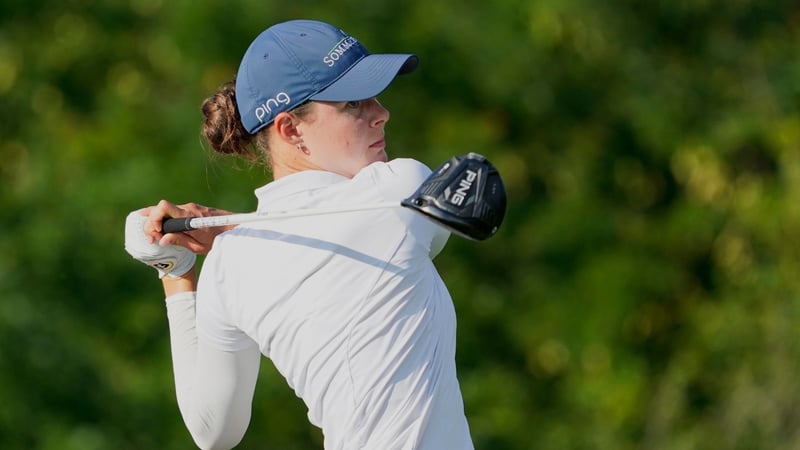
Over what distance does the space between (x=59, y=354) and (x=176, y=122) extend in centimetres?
388

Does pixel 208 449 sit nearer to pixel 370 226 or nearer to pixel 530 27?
pixel 370 226

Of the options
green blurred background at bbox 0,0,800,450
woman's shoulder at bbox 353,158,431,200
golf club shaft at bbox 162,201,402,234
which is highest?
woman's shoulder at bbox 353,158,431,200

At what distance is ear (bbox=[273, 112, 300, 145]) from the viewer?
3.04 meters

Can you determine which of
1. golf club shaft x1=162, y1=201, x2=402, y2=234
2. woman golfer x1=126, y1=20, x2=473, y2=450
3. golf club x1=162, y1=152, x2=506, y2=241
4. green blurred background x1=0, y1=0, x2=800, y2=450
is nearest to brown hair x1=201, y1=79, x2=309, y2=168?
woman golfer x1=126, y1=20, x2=473, y2=450

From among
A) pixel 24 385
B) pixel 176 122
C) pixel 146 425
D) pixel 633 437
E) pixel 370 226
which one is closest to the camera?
pixel 370 226

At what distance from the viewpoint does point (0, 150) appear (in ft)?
49.2

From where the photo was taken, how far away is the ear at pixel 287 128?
304 cm

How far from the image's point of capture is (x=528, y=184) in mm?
14898

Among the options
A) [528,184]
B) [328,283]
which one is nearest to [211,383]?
[328,283]

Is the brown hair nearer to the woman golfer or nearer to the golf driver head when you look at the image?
the woman golfer

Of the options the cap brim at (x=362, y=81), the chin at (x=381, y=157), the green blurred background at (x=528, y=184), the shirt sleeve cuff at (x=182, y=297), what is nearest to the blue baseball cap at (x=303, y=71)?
the cap brim at (x=362, y=81)

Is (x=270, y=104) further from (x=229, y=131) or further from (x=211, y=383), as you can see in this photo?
(x=211, y=383)

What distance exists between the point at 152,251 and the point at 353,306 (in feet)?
1.68

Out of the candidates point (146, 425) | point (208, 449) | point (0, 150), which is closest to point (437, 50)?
point (0, 150)
